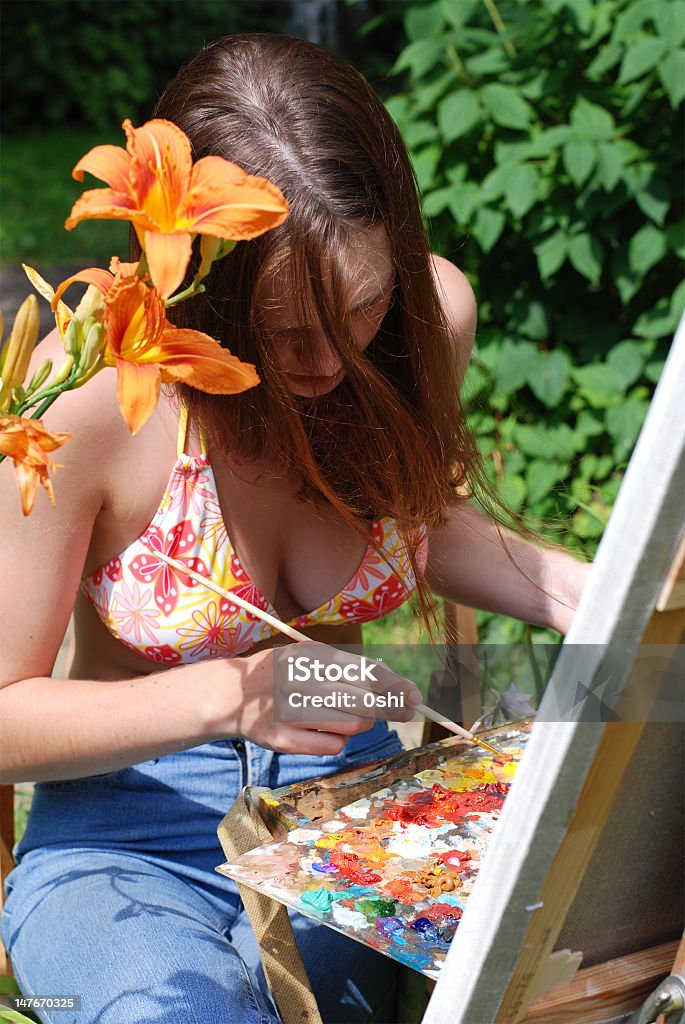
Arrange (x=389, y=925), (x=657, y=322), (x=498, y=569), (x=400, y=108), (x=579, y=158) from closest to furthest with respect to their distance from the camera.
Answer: (x=389, y=925)
(x=498, y=569)
(x=579, y=158)
(x=657, y=322)
(x=400, y=108)

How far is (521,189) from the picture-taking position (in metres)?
2.49

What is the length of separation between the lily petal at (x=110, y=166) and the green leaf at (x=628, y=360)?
87.5 inches

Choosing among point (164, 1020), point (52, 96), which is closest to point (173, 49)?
point (52, 96)

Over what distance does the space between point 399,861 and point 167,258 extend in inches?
24.3

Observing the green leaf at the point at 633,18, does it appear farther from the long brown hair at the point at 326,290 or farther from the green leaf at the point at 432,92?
the long brown hair at the point at 326,290

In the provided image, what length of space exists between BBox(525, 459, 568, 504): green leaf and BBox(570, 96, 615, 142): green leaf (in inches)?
29.7

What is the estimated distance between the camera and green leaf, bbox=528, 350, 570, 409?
265 cm

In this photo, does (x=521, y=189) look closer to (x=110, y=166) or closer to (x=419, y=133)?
(x=419, y=133)

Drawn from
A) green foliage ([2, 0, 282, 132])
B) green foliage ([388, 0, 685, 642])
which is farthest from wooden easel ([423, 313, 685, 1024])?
green foliage ([2, 0, 282, 132])

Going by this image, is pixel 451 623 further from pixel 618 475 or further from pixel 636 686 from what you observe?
pixel 618 475

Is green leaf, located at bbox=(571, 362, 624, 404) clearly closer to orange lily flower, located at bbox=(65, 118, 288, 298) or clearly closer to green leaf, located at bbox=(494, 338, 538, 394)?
green leaf, located at bbox=(494, 338, 538, 394)

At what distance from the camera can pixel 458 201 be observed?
2611 mm

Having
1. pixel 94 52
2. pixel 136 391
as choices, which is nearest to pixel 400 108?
pixel 136 391

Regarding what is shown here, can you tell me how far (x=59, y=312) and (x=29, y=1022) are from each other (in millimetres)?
446
